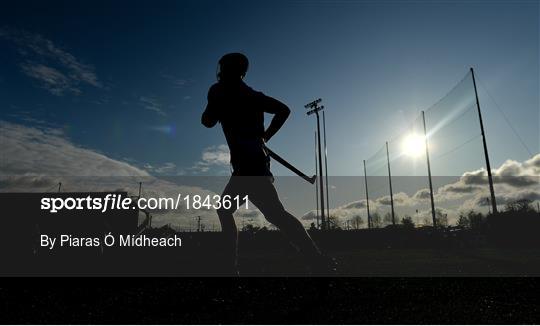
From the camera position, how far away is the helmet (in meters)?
3.29

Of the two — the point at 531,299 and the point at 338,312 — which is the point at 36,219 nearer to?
the point at 338,312

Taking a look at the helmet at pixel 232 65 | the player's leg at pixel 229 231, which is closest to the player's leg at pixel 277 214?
the player's leg at pixel 229 231

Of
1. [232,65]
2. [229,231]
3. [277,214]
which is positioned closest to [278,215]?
[277,214]

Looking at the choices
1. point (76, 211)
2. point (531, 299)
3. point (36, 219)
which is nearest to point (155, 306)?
point (531, 299)

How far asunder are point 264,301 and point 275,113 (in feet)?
5.51

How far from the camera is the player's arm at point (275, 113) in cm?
324

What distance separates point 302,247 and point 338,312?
2.76 ft

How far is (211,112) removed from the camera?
3.22m

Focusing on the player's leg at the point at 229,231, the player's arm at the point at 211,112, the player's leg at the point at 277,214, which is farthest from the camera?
the player's arm at the point at 211,112

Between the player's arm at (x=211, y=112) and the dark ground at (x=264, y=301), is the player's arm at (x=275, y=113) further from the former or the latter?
the dark ground at (x=264, y=301)

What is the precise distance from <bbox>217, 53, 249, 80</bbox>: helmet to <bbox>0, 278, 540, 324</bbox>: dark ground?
6.22ft

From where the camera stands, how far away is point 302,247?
2.91 metres

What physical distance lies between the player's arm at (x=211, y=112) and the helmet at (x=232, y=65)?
0.72ft

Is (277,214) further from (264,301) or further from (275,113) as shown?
(275,113)
